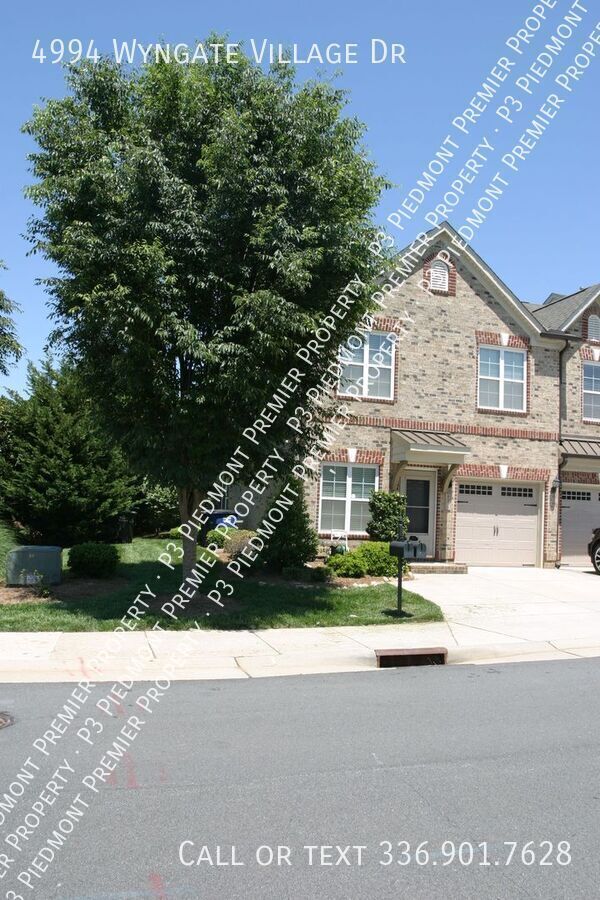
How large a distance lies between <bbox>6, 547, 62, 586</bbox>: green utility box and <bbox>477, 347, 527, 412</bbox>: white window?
12.1m

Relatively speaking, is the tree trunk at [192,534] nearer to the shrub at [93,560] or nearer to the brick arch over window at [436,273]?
the shrub at [93,560]

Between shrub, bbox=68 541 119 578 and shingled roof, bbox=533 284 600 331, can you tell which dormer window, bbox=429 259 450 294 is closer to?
shingled roof, bbox=533 284 600 331

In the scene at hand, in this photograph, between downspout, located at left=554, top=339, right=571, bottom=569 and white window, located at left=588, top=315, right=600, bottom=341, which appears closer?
downspout, located at left=554, top=339, right=571, bottom=569

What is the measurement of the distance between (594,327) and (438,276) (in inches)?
205

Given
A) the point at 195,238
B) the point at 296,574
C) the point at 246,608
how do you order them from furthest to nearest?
the point at 296,574 → the point at 246,608 → the point at 195,238

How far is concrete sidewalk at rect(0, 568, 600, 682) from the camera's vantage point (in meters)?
8.48

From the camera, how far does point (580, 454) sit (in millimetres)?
20359

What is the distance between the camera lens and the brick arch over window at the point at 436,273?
19928 millimetres

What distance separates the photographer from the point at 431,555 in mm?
19859

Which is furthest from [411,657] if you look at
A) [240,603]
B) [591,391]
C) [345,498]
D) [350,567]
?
[591,391]

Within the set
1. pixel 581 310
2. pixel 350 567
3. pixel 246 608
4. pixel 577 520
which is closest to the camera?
pixel 246 608

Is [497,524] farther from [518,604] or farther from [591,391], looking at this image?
[518,604]

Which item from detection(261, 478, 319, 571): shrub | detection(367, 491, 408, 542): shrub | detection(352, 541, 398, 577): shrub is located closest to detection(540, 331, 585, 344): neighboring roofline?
detection(367, 491, 408, 542): shrub

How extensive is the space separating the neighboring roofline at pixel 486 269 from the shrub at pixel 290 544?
8304mm
